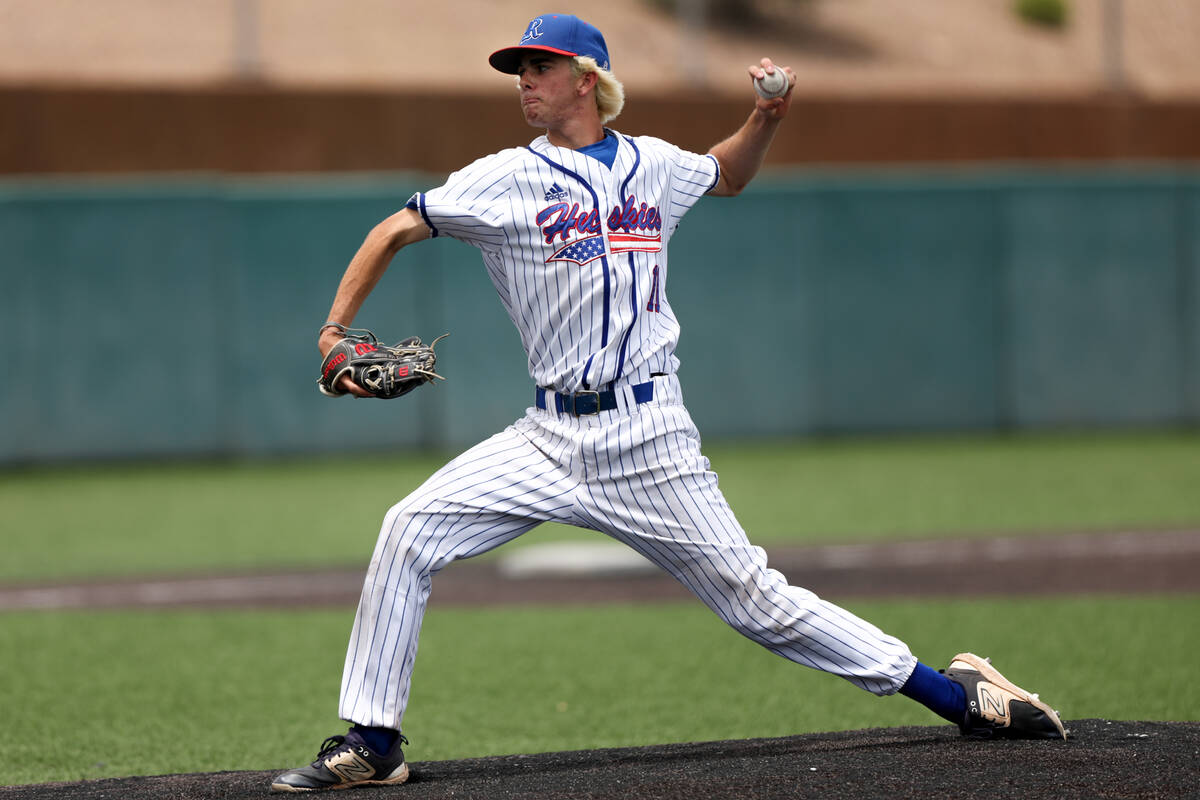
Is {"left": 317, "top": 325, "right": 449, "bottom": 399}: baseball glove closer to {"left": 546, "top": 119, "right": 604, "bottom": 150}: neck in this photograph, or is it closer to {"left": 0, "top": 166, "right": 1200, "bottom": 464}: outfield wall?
{"left": 546, "top": 119, "right": 604, "bottom": 150}: neck

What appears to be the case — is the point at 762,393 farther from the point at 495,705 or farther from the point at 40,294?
the point at 495,705

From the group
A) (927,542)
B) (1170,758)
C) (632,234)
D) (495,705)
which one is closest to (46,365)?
(927,542)

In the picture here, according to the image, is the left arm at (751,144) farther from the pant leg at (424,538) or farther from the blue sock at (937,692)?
the blue sock at (937,692)

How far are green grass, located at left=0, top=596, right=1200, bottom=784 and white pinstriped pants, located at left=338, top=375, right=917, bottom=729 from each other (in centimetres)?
90

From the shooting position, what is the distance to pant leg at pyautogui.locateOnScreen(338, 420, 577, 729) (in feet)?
13.0

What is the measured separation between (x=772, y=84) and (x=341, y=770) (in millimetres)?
2107

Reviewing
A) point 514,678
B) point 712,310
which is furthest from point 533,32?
point 712,310

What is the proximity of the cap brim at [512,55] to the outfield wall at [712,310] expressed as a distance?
880 centimetres

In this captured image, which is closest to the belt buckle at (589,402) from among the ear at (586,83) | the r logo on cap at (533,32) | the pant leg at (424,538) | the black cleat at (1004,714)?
the pant leg at (424,538)

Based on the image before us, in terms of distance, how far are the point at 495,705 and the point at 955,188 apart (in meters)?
9.77

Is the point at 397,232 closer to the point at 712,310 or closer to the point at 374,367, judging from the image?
the point at 374,367

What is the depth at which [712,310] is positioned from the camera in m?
13.9

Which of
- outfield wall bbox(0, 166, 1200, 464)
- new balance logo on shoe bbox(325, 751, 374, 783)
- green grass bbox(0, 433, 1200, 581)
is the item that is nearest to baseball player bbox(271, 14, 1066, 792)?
new balance logo on shoe bbox(325, 751, 374, 783)

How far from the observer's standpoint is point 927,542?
29.8 ft
